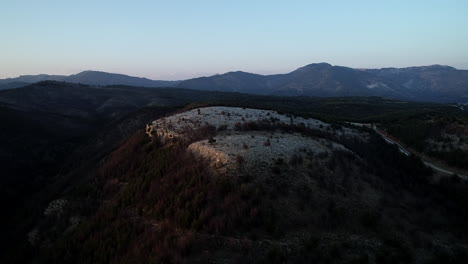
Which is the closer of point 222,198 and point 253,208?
point 253,208

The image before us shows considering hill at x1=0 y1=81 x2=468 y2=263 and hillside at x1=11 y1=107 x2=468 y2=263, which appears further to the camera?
hill at x1=0 y1=81 x2=468 y2=263

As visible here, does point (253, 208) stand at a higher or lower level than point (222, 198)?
lower

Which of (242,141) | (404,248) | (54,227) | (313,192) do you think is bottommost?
(54,227)

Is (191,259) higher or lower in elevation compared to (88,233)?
higher

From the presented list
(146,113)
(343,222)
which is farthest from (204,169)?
(146,113)

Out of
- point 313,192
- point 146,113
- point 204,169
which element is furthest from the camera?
point 146,113

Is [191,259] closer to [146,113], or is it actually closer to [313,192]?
[313,192]

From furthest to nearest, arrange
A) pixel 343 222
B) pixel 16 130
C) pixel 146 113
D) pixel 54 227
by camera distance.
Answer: pixel 146 113 → pixel 16 130 → pixel 54 227 → pixel 343 222

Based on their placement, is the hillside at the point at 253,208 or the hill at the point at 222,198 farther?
the hill at the point at 222,198
